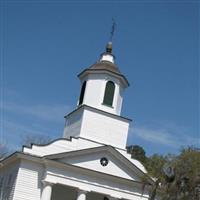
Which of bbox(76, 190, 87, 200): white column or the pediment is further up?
the pediment

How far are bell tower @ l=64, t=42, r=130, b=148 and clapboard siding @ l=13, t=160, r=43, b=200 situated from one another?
15.3 ft

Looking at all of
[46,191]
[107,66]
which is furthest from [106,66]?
[46,191]

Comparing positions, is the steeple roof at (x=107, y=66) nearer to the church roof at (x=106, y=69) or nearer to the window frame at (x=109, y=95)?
the church roof at (x=106, y=69)

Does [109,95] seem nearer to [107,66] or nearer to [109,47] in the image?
[107,66]

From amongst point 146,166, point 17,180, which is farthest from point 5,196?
point 146,166

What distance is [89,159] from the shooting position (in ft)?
104

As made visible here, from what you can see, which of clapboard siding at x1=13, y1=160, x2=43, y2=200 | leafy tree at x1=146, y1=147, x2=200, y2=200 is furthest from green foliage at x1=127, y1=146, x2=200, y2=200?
clapboard siding at x1=13, y1=160, x2=43, y2=200

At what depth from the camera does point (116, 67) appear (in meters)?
36.3

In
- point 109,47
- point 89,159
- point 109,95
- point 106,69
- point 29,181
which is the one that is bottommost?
point 29,181

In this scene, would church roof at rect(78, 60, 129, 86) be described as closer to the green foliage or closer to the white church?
the white church

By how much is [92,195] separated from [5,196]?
242 inches

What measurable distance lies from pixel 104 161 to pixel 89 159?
114 centimetres

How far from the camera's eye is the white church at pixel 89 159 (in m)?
30.1

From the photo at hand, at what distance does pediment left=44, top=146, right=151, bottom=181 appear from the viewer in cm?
3097
